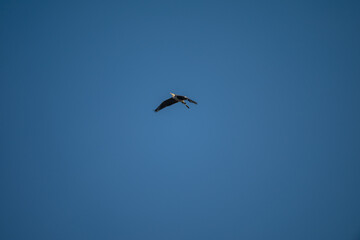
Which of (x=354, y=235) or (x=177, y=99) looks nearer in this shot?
(x=177, y=99)

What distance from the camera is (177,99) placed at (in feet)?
53.2

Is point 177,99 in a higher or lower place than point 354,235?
higher

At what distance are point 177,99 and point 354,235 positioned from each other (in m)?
39.9

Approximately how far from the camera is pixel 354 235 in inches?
1441
